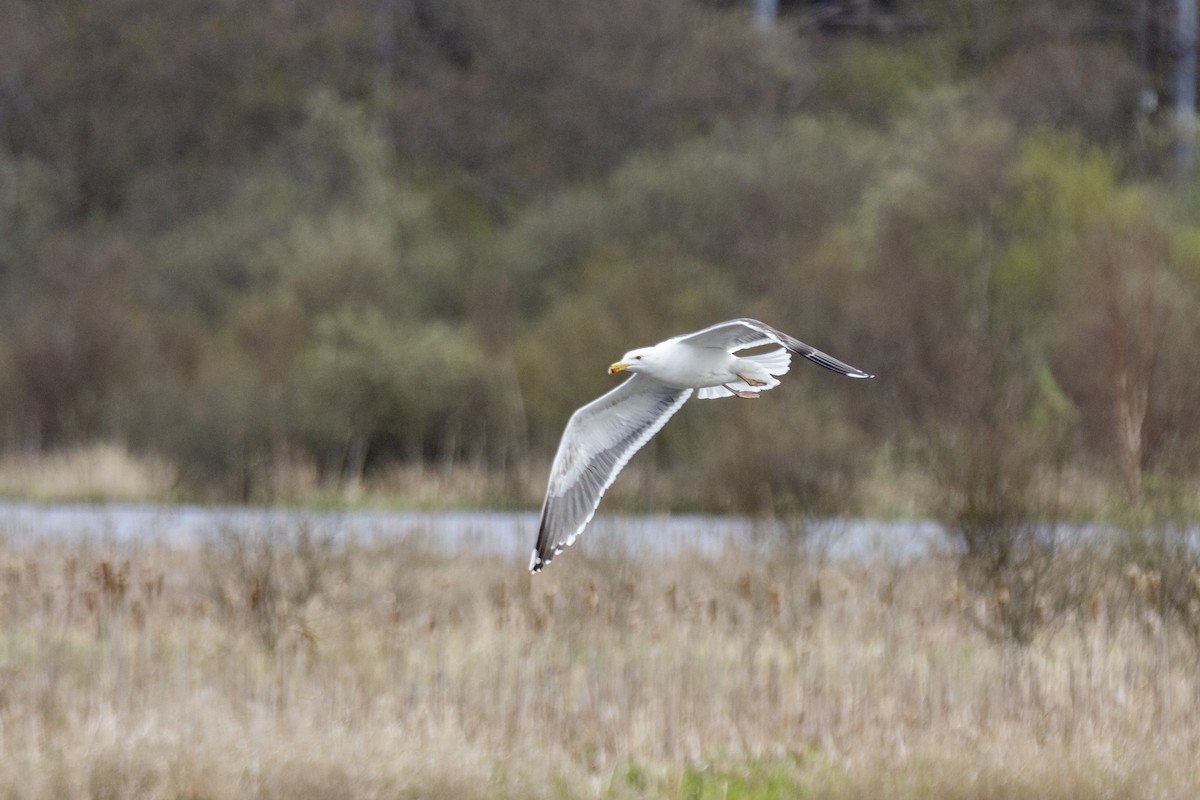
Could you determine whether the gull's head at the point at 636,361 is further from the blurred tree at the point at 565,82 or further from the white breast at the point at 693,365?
the blurred tree at the point at 565,82

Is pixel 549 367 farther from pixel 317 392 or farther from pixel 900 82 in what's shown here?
pixel 900 82

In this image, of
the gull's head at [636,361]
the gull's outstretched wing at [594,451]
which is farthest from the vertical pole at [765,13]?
the gull's head at [636,361]

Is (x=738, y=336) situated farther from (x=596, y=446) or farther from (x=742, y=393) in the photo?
(x=596, y=446)

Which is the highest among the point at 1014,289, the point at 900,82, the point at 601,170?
the point at 900,82

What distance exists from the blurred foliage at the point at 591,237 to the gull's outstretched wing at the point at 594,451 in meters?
2.59

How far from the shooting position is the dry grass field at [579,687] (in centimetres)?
705

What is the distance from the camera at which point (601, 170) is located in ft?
122

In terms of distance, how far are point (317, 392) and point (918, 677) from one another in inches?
589

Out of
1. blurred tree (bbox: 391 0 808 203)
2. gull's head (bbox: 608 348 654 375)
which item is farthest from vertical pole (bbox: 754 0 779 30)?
gull's head (bbox: 608 348 654 375)

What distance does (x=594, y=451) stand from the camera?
8297mm

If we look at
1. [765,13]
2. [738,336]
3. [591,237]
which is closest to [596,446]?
[738,336]

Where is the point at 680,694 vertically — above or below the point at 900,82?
below

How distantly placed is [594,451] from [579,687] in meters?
1.23

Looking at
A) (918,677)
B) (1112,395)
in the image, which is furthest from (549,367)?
(918,677)
